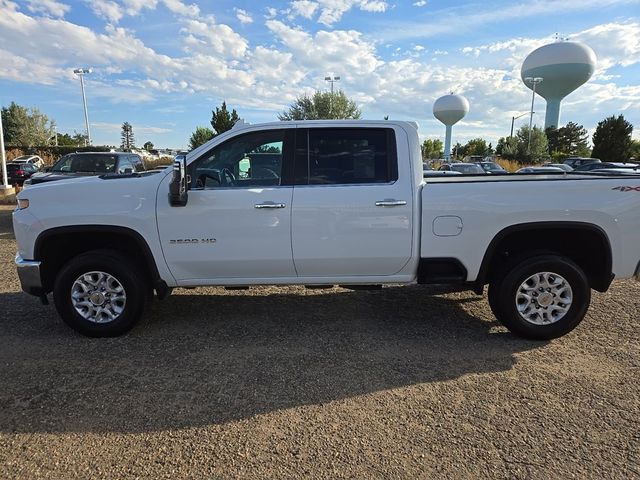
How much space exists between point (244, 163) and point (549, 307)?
10.4 ft

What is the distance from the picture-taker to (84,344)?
4.38 meters

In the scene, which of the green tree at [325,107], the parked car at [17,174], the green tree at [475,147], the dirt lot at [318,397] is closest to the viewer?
the dirt lot at [318,397]

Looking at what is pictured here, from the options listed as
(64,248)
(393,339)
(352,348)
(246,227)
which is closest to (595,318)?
(393,339)

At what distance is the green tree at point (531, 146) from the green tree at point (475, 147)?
3031 cm

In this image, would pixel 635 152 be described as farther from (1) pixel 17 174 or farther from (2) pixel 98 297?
(2) pixel 98 297

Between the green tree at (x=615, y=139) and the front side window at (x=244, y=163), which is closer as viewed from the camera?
the front side window at (x=244, y=163)

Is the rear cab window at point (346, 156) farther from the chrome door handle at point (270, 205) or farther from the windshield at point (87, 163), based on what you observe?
the windshield at point (87, 163)

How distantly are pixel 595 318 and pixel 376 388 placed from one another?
120 inches

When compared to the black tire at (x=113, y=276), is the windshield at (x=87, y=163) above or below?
above

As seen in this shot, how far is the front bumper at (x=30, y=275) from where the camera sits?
4352 mm

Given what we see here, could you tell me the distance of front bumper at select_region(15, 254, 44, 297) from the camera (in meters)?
4.35

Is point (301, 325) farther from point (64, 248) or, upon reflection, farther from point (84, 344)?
point (64, 248)

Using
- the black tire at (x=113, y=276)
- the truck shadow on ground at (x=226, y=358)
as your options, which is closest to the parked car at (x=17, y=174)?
the truck shadow on ground at (x=226, y=358)

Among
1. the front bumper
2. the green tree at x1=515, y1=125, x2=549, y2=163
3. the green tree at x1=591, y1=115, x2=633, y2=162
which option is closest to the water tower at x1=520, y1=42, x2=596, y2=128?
the green tree at x1=515, y1=125, x2=549, y2=163
